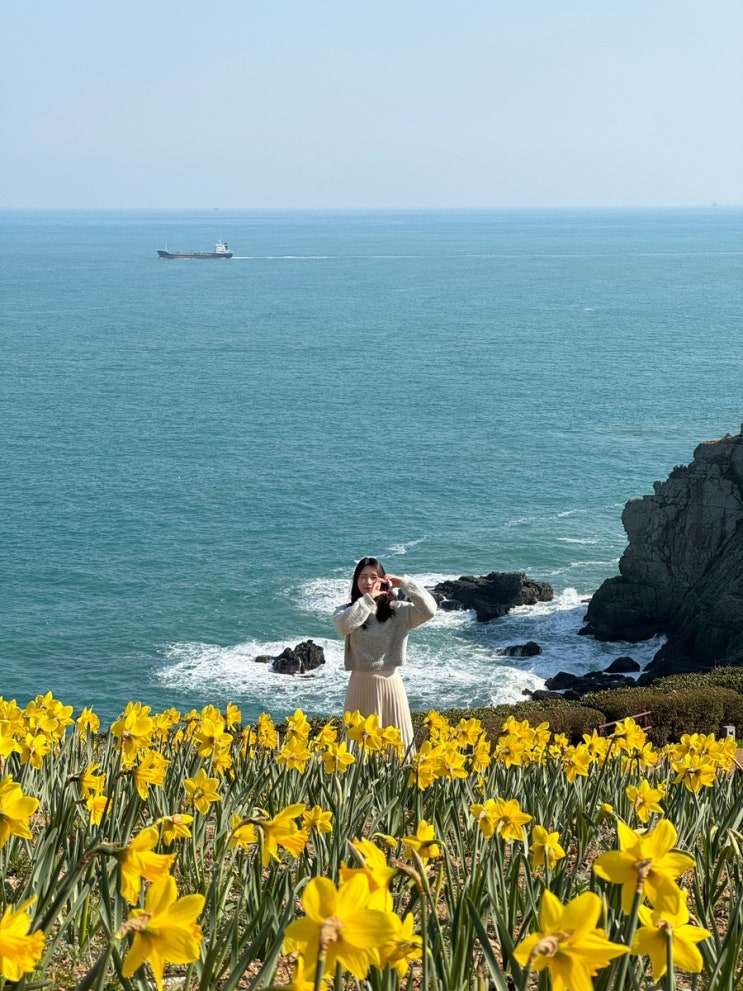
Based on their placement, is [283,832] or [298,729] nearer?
[283,832]

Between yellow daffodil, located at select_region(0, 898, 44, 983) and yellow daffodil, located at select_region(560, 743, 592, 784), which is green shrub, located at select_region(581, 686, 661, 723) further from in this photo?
yellow daffodil, located at select_region(0, 898, 44, 983)

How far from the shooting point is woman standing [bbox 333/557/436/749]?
7086 millimetres

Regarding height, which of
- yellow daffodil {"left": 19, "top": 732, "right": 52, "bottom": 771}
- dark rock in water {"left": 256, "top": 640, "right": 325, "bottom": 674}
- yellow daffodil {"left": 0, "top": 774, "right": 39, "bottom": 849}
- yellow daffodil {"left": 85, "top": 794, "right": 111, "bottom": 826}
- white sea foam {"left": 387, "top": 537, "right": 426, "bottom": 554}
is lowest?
dark rock in water {"left": 256, "top": 640, "right": 325, "bottom": 674}

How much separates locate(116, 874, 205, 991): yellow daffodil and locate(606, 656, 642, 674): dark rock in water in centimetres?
3140

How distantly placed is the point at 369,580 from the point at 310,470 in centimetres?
4449

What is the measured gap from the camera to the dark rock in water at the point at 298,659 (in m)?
30.8

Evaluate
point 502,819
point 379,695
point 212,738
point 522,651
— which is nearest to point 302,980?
point 502,819

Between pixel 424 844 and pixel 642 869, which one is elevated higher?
pixel 642 869

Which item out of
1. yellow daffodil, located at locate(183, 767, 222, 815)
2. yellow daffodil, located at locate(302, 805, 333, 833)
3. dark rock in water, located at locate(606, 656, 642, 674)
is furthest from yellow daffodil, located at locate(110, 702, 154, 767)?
dark rock in water, located at locate(606, 656, 642, 674)

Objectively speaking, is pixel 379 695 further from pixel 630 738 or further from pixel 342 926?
pixel 342 926

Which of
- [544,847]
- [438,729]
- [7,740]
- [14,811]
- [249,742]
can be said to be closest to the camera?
[14,811]

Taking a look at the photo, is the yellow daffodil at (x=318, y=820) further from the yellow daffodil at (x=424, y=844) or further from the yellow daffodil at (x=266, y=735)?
the yellow daffodil at (x=266, y=735)

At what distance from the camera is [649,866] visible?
6.53 ft

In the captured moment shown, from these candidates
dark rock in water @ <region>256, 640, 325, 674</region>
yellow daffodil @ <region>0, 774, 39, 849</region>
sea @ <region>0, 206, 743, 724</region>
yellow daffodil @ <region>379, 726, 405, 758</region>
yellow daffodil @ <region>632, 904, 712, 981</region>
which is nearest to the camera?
yellow daffodil @ <region>632, 904, 712, 981</region>
